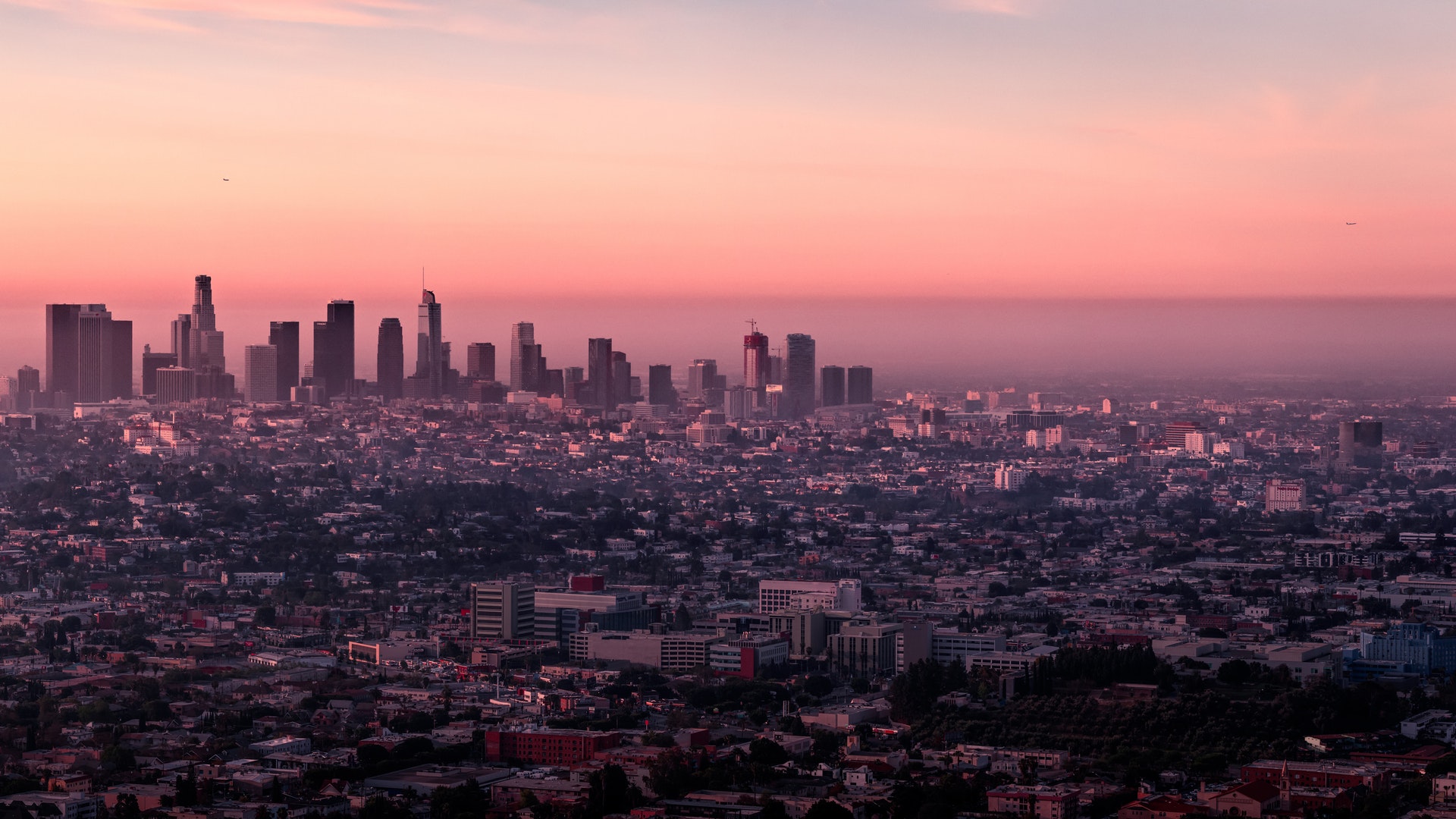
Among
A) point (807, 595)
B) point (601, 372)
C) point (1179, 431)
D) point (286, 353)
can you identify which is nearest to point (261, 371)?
point (286, 353)

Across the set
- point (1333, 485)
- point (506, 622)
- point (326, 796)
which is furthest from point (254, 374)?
point (326, 796)

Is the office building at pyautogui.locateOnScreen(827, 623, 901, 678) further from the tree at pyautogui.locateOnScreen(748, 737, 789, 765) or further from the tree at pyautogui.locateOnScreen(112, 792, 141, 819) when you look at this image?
the tree at pyautogui.locateOnScreen(112, 792, 141, 819)

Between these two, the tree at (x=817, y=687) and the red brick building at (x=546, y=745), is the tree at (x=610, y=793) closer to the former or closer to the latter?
the red brick building at (x=546, y=745)

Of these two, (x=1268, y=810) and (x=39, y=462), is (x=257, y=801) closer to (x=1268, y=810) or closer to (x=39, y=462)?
(x=1268, y=810)

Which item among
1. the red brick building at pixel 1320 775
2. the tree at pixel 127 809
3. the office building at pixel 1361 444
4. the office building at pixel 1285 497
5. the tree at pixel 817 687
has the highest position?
the office building at pixel 1361 444

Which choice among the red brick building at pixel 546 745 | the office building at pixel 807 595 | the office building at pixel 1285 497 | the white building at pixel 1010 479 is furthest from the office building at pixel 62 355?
the red brick building at pixel 546 745

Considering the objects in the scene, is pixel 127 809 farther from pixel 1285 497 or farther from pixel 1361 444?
pixel 1361 444
